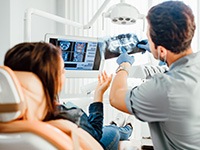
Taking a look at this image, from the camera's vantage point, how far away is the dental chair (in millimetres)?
881

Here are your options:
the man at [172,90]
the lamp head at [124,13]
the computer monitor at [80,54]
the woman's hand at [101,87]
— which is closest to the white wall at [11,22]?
the computer monitor at [80,54]

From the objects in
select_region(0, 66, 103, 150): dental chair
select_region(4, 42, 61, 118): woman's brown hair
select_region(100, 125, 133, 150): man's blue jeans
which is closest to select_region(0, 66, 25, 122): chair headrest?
select_region(0, 66, 103, 150): dental chair

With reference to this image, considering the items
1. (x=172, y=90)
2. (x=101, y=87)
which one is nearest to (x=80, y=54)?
(x=101, y=87)

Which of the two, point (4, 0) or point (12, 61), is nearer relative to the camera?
point (12, 61)

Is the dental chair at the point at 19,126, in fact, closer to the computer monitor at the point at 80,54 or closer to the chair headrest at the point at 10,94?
the chair headrest at the point at 10,94

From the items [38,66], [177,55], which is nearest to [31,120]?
[38,66]

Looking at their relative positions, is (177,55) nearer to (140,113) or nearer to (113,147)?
(140,113)

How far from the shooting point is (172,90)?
1.18 meters

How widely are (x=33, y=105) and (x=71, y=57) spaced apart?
1060mm

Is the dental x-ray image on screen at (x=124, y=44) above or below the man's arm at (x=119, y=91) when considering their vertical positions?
above

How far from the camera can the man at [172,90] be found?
1.19 m

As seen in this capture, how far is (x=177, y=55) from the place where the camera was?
4.29ft

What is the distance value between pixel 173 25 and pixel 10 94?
2.33 feet

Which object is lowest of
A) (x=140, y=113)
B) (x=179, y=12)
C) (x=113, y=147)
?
(x=113, y=147)
